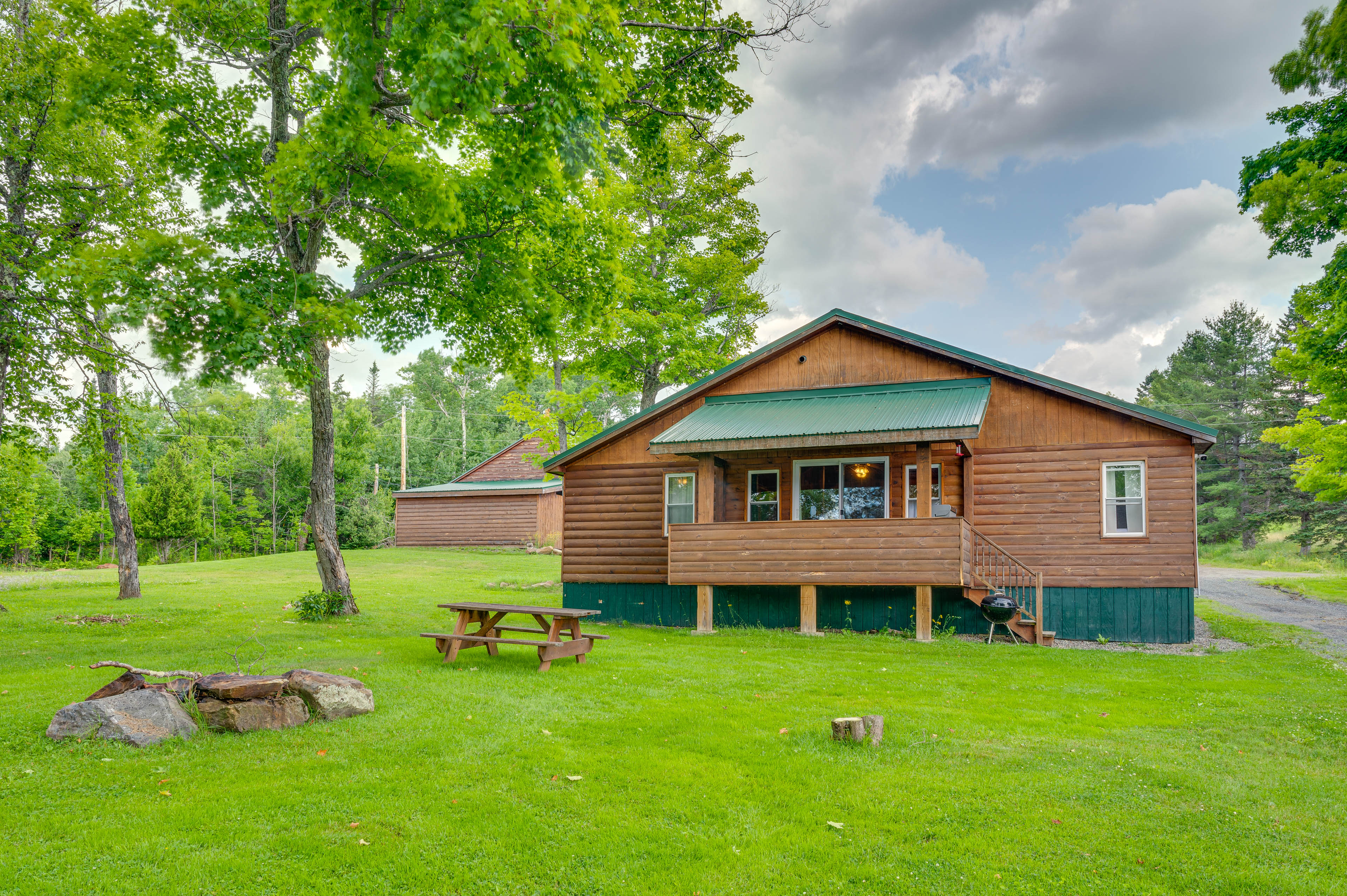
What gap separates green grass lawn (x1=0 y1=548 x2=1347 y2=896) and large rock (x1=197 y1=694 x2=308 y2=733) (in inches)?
9.4

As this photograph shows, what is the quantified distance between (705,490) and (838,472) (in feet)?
9.38

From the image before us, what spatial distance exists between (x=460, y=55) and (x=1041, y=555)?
1290cm

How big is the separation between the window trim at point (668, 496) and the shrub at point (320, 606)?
6612 mm

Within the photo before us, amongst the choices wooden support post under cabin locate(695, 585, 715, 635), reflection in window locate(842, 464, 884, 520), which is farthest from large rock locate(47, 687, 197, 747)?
reflection in window locate(842, 464, 884, 520)

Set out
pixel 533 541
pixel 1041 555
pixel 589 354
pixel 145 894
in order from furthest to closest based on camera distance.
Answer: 1. pixel 533 541
2. pixel 589 354
3. pixel 1041 555
4. pixel 145 894

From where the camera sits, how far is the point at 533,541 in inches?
1345

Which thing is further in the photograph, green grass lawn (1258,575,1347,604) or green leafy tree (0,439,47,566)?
green leafy tree (0,439,47,566)

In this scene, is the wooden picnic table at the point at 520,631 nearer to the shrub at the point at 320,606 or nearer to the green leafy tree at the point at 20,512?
the shrub at the point at 320,606

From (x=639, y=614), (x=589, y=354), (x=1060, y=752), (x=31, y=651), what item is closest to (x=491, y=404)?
(x=589, y=354)

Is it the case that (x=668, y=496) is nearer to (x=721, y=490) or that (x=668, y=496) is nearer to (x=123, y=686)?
(x=721, y=490)

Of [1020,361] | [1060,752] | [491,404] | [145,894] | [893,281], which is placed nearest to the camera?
[145,894]

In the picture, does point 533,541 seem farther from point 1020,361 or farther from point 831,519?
point 1020,361

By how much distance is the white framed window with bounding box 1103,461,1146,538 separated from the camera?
13.5 m

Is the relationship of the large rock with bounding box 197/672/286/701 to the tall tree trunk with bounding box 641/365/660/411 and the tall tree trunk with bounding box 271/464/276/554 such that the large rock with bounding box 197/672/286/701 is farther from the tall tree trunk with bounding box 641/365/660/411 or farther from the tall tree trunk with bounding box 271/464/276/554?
the tall tree trunk with bounding box 271/464/276/554
